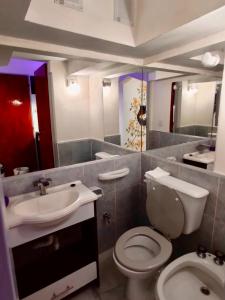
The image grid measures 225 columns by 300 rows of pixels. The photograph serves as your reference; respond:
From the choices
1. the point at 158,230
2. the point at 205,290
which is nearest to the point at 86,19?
the point at 158,230

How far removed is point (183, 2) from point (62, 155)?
57.8 inches

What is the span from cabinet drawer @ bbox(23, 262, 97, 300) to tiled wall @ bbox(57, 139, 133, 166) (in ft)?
Answer: 2.96

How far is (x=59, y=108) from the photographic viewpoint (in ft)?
6.14

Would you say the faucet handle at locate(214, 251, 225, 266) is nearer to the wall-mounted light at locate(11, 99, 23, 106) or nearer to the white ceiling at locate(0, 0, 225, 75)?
the white ceiling at locate(0, 0, 225, 75)

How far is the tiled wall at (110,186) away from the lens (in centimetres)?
150

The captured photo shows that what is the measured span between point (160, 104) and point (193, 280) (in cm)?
171

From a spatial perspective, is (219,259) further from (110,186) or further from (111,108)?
(111,108)

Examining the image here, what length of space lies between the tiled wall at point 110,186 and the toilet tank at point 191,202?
0.57 metres

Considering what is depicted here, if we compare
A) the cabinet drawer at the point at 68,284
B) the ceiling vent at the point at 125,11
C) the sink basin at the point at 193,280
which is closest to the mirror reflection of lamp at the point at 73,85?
the ceiling vent at the point at 125,11

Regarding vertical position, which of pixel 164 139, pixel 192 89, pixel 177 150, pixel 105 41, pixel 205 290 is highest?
pixel 105 41

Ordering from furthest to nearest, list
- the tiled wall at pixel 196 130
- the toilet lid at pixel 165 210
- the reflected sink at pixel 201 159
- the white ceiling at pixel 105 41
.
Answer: the tiled wall at pixel 196 130, the reflected sink at pixel 201 159, the toilet lid at pixel 165 210, the white ceiling at pixel 105 41

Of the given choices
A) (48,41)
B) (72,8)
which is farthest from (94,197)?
(72,8)

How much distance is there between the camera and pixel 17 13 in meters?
0.99

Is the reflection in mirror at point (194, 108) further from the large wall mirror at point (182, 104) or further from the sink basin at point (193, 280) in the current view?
the sink basin at point (193, 280)
